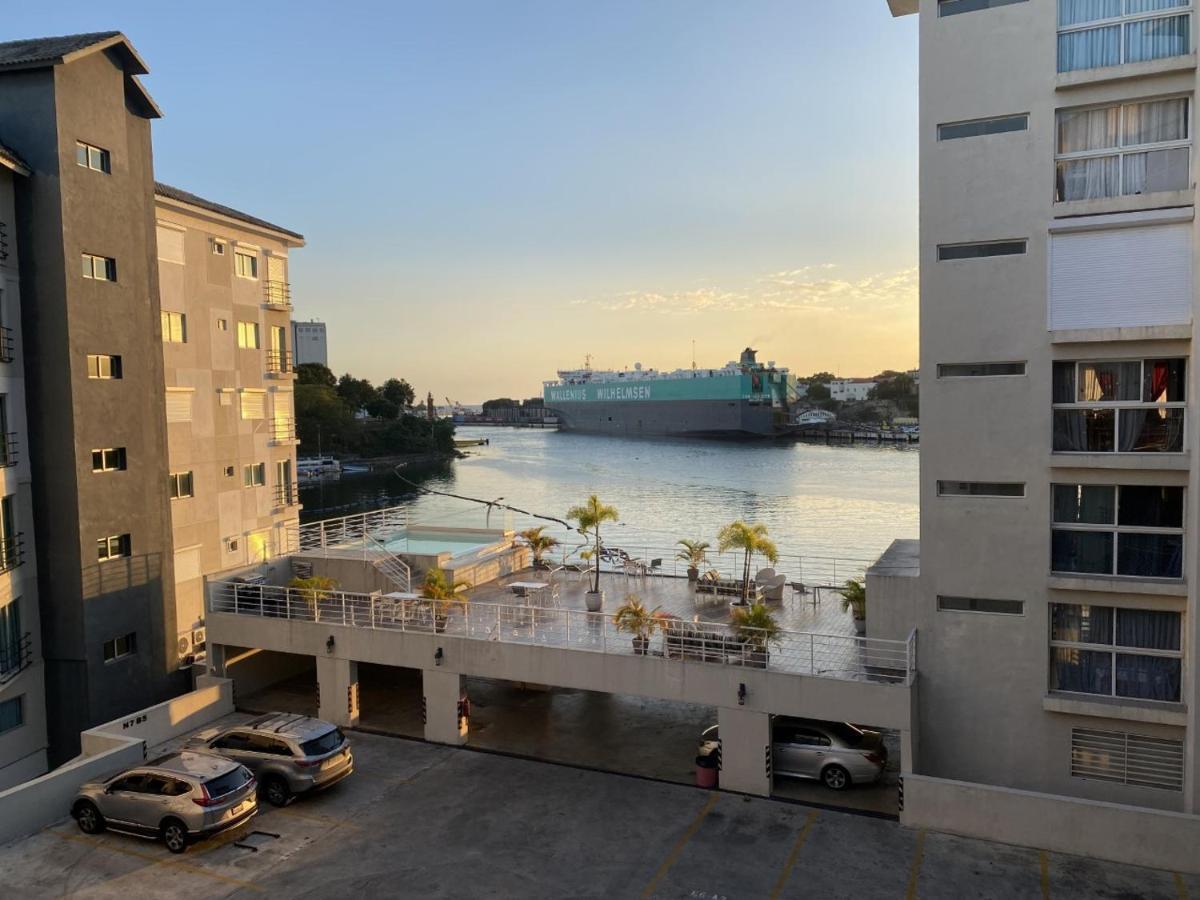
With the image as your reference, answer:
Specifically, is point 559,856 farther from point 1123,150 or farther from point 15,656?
point 1123,150

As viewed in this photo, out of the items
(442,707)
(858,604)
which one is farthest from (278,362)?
(858,604)

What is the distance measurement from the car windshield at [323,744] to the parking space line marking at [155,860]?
2365 millimetres

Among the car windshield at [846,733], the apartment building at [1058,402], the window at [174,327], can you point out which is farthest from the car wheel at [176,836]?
the window at [174,327]

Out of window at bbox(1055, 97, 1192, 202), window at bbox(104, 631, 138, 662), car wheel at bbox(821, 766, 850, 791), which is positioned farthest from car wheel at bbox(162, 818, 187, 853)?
window at bbox(1055, 97, 1192, 202)

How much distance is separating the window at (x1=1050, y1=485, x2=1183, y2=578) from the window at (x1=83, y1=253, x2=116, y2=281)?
19.7 m

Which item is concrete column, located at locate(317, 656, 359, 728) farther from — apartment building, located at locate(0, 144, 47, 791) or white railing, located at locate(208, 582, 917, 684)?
apartment building, located at locate(0, 144, 47, 791)

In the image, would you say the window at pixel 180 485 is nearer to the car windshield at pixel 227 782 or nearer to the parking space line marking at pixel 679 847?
the car windshield at pixel 227 782

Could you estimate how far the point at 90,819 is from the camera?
1367 centimetres

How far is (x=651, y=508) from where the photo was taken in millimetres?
71750

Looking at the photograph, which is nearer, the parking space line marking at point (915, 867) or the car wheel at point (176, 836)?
the parking space line marking at point (915, 867)

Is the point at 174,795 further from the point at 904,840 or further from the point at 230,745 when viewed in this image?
the point at 904,840

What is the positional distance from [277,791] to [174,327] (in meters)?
14.1

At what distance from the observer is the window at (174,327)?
2303 cm

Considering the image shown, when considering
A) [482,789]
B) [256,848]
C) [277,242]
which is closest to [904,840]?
[482,789]
